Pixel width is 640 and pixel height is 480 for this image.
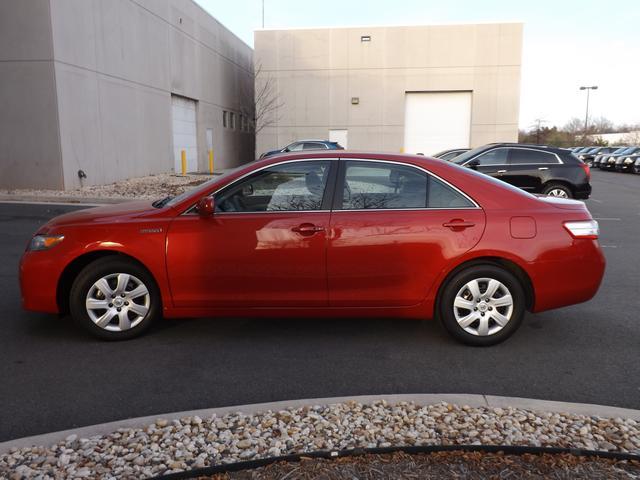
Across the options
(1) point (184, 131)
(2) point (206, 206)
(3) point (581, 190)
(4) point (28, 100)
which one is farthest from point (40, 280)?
(1) point (184, 131)

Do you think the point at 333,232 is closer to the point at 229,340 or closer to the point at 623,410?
the point at 229,340

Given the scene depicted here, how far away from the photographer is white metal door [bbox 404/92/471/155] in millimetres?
32688

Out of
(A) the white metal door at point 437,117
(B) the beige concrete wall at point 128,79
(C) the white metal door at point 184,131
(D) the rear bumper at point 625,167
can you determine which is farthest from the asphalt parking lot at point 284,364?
(D) the rear bumper at point 625,167

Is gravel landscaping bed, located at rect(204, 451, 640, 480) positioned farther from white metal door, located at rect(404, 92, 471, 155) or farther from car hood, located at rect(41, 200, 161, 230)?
white metal door, located at rect(404, 92, 471, 155)

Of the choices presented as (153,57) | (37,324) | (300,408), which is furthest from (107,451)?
(153,57)

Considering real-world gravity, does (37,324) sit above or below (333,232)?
below

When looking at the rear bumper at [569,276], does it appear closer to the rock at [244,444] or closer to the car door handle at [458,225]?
the car door handle at [458,225]

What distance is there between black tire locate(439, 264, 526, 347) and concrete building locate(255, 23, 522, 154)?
29075mm

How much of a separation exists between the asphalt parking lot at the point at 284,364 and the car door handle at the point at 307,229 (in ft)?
3.22

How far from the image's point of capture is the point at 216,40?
31.9 metres

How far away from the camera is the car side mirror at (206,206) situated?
427 cm

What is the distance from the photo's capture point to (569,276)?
14.4 feet

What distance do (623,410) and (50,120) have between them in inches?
649

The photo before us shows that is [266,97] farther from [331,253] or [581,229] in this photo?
[581,229]
